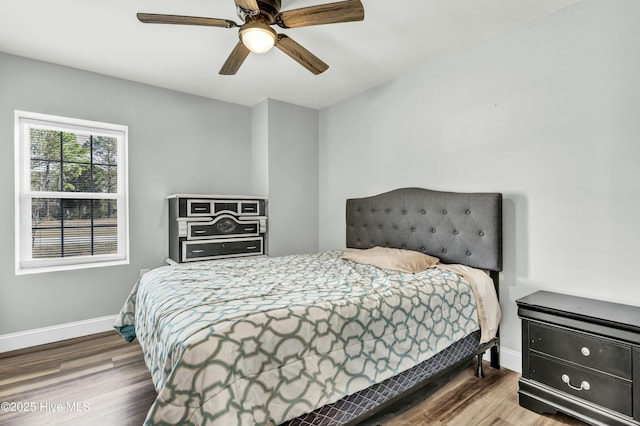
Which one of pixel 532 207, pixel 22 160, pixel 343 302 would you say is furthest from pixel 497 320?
pixel 22 160

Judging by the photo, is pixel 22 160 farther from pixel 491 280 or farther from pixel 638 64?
pixel 638 64

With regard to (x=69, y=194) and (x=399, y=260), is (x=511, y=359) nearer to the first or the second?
(x=399, y=260)

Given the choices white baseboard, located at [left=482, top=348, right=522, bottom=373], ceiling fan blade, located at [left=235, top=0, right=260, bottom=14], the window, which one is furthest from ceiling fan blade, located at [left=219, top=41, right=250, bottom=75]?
white baseboard, located at [left=482, top=348, right=522, bottom=373]

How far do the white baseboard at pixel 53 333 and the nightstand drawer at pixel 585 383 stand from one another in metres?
3.54

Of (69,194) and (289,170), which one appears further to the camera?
(289,170)

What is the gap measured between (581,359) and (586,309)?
0.87 ft

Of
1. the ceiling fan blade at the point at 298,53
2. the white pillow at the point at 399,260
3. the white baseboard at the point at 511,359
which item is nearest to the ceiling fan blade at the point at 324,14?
the ceiling fan blade at the point at 298,53

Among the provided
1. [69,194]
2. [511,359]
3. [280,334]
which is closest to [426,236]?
[511,359]

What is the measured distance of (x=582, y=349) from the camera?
163 centimetres

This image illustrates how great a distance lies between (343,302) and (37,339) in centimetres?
291

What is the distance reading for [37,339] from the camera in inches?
105

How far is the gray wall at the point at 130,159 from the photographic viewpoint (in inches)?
102

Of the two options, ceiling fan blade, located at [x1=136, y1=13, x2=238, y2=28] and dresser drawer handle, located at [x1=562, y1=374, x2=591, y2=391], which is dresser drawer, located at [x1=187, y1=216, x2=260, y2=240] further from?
dresser drawer handle, located at [x1=562, y1=374, x2=591, y2=391]

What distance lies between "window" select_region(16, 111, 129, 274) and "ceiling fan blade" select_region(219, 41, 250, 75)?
1611mm
